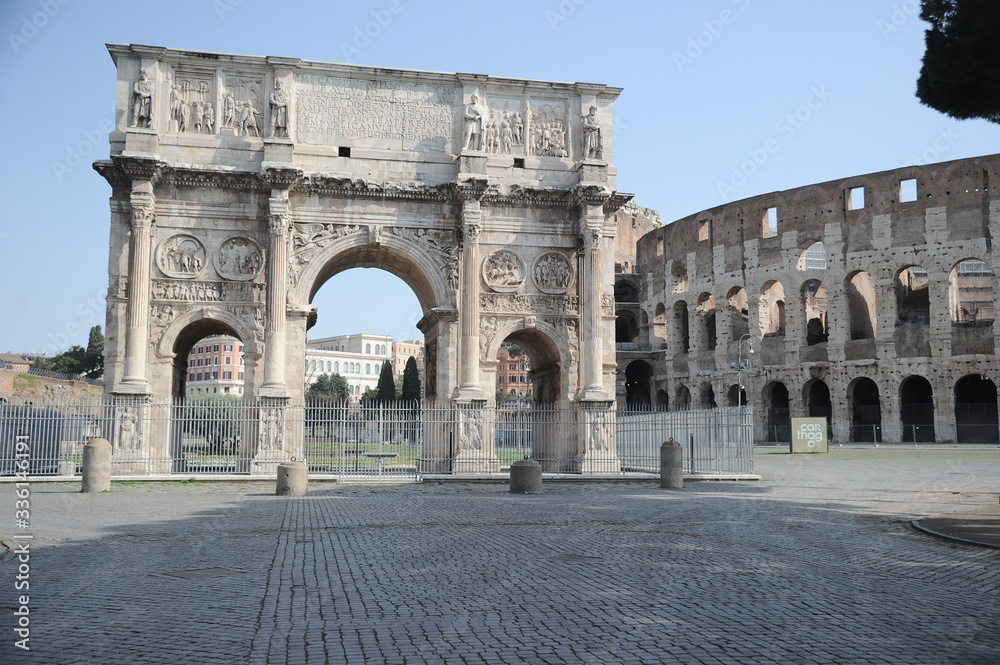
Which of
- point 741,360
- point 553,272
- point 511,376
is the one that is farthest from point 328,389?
point 553,272

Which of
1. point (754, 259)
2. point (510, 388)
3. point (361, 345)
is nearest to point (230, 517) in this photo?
point (754, 259)

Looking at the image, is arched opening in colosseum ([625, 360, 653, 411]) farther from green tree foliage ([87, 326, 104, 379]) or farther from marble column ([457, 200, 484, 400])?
green tree foliage ([87, 326, 104, 379])

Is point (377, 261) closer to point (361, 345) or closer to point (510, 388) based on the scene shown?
point (510, 388)

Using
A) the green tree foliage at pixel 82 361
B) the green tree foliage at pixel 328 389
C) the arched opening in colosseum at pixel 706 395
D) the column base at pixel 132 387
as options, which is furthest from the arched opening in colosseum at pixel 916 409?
the green tree foliage at pixel 82 361

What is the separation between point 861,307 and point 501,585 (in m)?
41.3

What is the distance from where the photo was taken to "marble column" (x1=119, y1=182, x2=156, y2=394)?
20391mm

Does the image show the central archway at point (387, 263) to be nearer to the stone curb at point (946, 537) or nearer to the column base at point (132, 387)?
the column base at point (132, 387)

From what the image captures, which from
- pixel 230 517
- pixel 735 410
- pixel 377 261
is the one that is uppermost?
pixel 377 261

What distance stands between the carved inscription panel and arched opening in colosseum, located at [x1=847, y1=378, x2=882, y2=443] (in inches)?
1058

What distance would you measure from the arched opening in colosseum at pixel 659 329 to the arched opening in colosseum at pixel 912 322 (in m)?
13.5

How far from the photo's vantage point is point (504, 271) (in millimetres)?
22969

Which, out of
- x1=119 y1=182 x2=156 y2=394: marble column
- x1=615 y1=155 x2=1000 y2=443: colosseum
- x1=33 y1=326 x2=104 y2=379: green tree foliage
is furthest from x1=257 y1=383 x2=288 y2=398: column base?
x1=33 y1=326 x2=104 y2=379: green tree foliage

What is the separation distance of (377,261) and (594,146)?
6708mm

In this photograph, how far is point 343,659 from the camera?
5.14m
